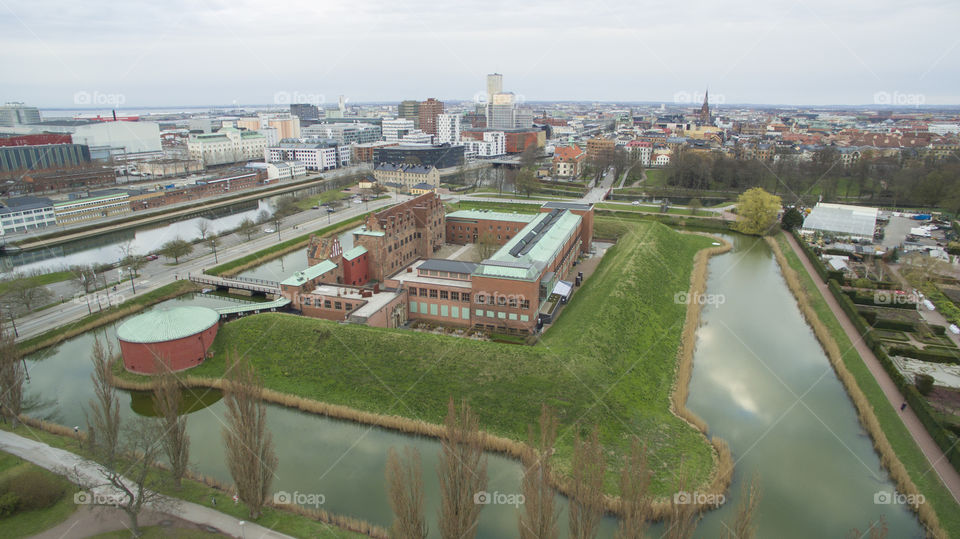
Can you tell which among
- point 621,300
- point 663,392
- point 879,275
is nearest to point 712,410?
point 663,392

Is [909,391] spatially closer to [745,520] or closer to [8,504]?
[745,520]

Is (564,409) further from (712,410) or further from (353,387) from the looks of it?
(353,387)

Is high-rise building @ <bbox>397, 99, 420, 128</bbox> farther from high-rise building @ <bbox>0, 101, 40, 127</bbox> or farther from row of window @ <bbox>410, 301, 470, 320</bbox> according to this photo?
row of window @ <bbox>410, 301, 470, 320</bbox>

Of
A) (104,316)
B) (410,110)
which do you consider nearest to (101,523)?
(104,316)

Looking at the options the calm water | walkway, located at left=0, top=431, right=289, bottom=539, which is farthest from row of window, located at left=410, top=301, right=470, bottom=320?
walkway, located at left=0, top=431, right=289, bottom=539

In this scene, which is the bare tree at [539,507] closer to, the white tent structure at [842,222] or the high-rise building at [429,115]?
the white tent structure at [842,222]

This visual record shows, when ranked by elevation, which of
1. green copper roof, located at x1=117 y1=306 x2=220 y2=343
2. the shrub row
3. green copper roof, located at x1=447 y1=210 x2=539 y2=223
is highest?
green copper roof, located at x1=447 y1=210 x2=539 y2=223

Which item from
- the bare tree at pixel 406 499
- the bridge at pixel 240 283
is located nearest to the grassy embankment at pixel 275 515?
the bare tree at pixel 406 499

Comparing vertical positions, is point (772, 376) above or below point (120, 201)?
below
